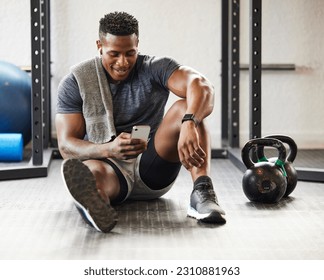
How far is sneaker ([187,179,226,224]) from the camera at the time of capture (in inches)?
113

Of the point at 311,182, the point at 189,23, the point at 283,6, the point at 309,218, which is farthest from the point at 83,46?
the point at 309,218

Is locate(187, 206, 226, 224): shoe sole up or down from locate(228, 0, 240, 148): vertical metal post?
down

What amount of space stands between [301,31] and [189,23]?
863 millimetres

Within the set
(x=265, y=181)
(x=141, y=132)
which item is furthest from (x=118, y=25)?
(x=265, y=181)

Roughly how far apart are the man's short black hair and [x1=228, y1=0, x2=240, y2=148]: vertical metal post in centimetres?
225

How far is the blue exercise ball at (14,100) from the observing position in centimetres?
482

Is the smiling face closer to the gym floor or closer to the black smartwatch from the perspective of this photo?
the black smartwatch

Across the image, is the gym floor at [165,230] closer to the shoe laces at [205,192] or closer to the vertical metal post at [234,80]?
the shoe laces at [205,192]

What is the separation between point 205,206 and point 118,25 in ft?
2.79

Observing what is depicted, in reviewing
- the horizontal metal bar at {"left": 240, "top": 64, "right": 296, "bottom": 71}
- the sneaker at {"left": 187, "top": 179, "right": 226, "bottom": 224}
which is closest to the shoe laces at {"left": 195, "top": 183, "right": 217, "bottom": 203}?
the sneaker at {"left": 187, "top": 179, "right": 226, "bottom": 224}

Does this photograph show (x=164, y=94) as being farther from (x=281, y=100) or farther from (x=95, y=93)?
(x=281, y=100)

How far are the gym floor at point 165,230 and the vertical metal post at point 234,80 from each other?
1.51 metres

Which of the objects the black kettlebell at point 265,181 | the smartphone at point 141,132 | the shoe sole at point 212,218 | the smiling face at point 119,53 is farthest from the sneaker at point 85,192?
the black kettlebell at point 265,181

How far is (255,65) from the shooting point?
407cm
